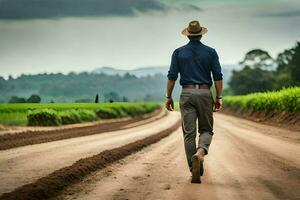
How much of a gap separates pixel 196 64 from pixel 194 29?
0.56 m

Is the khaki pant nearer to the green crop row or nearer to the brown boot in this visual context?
the brown boot

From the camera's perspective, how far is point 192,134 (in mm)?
9953

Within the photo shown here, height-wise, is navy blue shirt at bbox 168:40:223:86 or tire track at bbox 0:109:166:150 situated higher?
navy blue shirt at bbox 168:40:223:86

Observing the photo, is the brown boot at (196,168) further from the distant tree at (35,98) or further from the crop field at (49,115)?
the distant tree at (35,98)

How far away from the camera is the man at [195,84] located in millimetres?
9914

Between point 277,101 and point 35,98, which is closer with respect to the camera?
point 277,101

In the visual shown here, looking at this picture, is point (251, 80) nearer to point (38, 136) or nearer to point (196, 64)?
point (38, 136)

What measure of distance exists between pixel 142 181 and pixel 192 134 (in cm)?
112

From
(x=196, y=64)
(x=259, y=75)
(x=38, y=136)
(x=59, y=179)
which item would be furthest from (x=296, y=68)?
(x=59, y=179)

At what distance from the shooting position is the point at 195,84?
32.7 feet

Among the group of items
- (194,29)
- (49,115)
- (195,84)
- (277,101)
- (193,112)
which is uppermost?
(194,29)

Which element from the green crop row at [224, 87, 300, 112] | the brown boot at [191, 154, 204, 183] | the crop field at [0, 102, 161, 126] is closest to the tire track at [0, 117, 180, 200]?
the brown boot at [191, 154, 204, 183]

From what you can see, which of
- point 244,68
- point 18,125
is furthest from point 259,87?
point 18,125

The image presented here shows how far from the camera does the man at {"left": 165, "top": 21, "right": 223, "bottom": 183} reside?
991 cm
